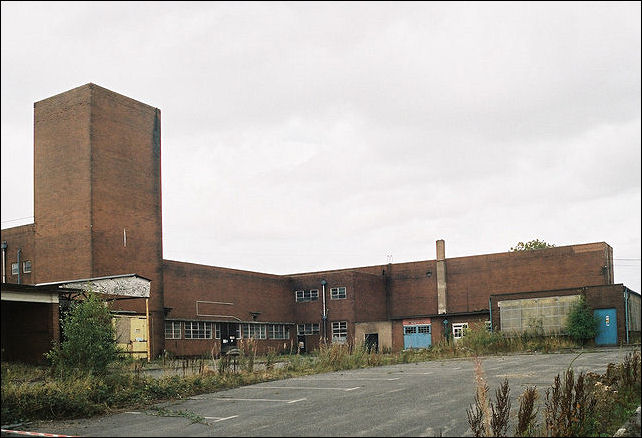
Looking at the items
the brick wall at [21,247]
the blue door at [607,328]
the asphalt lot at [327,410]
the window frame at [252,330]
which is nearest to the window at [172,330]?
the window frame at [252,330]

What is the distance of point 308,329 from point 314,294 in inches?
119

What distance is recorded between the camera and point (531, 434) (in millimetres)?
10258

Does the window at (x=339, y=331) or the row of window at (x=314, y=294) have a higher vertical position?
the row of window at (x=314, y=294)

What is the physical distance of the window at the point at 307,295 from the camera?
59.4m

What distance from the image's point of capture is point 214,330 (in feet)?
163

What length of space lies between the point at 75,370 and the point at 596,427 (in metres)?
12.6

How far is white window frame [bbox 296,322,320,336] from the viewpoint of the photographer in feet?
193

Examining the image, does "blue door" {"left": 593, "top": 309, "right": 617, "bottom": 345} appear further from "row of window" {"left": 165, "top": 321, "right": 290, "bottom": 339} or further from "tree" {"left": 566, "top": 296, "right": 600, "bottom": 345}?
"row of window" {"left": 165, "top": 321, "right": 290, "bottom": 339}

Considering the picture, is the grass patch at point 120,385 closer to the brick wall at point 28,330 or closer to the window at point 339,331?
the brick wall at point 28,330

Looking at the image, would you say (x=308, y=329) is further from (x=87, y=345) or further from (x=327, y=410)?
(x=327, y=410)

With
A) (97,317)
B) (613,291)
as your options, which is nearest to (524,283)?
(613,291)

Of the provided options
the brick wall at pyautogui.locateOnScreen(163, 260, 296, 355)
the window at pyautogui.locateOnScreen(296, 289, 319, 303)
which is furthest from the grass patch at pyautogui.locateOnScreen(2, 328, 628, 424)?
the window at pyautogui.locateOnScreen(296, 289, 319, 303)

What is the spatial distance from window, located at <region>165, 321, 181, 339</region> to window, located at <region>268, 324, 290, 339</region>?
1198 cm

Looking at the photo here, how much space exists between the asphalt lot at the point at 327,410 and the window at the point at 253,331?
1230 inches
